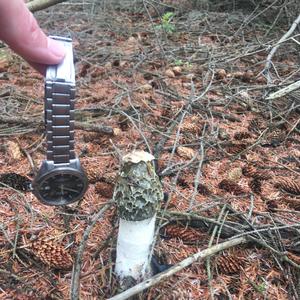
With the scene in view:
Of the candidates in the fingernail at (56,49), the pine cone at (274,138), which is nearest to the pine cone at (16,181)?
the fingernail at (56,49)

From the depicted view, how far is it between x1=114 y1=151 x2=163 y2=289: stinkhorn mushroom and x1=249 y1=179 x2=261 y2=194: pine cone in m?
0.98

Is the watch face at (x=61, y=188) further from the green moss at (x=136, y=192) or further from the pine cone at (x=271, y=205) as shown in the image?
the pine cone at (x=271, y=205)

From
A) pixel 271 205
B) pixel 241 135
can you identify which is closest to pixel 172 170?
pixel 271 205

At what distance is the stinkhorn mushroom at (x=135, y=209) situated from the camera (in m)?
1.52

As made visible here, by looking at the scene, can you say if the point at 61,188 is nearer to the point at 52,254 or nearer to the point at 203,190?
the point at 52,254

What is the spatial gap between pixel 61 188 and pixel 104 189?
0.75m

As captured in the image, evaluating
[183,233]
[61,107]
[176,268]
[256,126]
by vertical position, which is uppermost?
[61,107]

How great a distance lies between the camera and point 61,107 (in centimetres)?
135

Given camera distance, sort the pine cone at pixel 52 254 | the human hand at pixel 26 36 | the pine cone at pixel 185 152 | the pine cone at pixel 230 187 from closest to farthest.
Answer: the human hand at pixel 26 36 < the pine cone at pixel 52 254 < the pine cone at pixel 230 187 < the pine cone at pixel 185 152

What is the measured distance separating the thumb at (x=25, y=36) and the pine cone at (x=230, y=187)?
141 centimetres

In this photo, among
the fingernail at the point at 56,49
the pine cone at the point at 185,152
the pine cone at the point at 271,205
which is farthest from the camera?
the pine cone at the point at 185,152

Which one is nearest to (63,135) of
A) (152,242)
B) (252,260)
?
(152,242)

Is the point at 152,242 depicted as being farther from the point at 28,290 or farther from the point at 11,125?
the point at 11,125

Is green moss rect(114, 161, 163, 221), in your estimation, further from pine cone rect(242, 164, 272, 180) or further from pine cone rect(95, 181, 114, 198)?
pine cone rect(242, 164, 272, 180)
